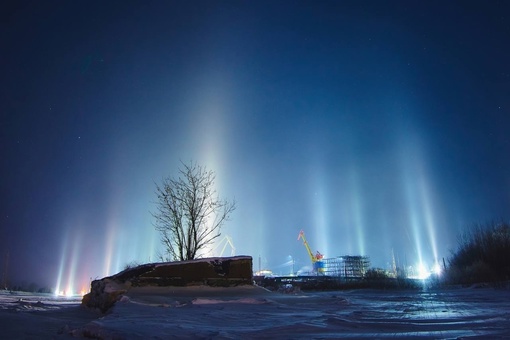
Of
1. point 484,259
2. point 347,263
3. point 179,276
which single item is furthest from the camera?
point 347,263

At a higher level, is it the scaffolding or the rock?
the scaffolding

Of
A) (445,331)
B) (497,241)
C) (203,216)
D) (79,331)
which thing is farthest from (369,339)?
(497,241)

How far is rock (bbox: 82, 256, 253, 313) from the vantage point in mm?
11055

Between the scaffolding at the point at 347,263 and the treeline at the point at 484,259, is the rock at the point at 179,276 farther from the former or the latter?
the scaffolding at the point at 347,263

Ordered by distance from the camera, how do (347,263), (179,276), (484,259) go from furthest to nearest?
(347,263) → (484,259) → (179,276)

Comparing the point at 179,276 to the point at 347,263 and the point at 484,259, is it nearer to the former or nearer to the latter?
the point at 484,259

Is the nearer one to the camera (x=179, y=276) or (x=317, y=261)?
(x=179, y=276)

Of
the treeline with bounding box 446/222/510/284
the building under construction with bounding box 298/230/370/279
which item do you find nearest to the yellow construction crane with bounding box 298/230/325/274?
the building under construction with bounding box 298/230/370/279

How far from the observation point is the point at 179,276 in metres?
12.9

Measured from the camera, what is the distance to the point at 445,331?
3.84 metres

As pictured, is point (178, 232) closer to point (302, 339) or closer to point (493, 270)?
point (493, 270)

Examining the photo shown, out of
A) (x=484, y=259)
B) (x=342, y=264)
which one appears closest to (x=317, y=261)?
(x=342, y=264)

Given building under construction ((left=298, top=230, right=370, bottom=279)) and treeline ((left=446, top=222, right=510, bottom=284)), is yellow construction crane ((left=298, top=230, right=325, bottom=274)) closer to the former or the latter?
building under construction ((left=298, top=230, right=370, bottom=279))

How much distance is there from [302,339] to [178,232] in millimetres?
23775
